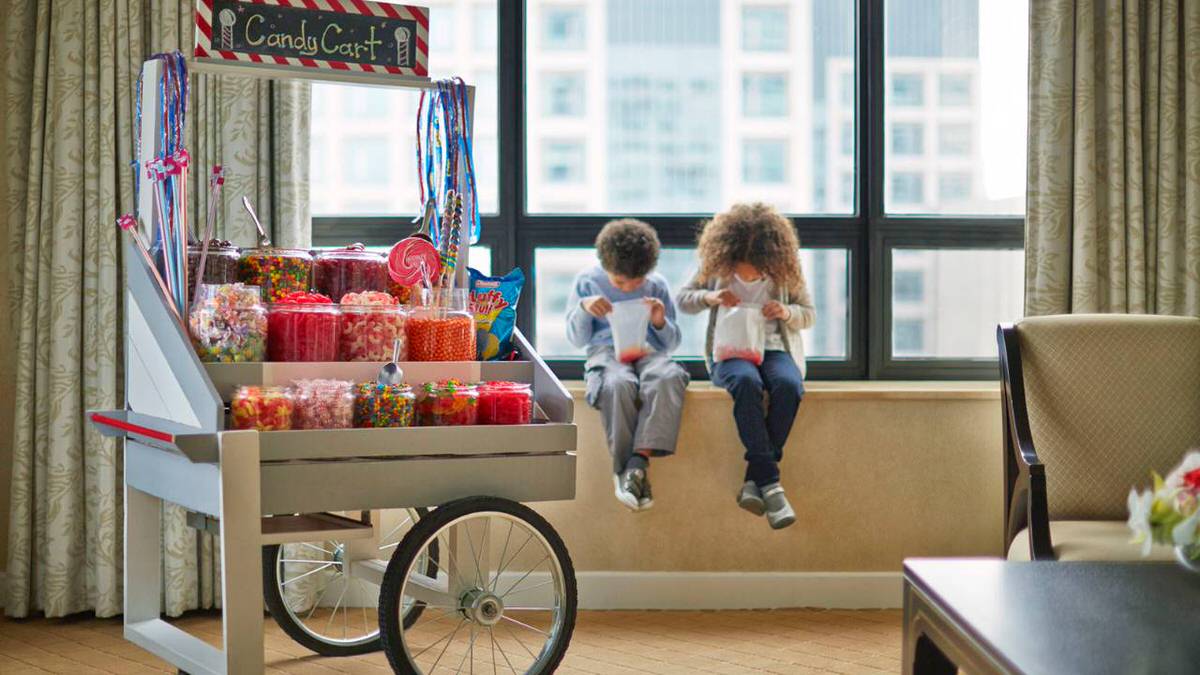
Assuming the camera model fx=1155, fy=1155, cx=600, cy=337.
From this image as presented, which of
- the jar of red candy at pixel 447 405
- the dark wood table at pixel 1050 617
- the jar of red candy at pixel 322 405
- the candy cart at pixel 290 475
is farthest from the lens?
the jar of red candy at pixel 447 405

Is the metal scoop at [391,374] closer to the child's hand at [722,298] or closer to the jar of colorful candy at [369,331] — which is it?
the jar of colorful candy at [369,331]

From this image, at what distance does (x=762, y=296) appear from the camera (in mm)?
3670

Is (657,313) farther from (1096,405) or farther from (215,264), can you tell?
(215,264)

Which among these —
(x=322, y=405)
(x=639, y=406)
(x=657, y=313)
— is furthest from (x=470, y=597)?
(x=657, y=313)

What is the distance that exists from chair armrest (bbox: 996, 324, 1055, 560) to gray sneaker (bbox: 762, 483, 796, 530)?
2.24 feet

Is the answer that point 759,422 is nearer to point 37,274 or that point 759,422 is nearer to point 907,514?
point 907,514

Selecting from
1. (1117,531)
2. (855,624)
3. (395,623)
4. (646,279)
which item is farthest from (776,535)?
(395,623)

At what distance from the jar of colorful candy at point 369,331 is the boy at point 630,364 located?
3.65ft

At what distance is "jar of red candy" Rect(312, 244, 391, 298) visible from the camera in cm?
265

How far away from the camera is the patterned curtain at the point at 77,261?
11.3 feet

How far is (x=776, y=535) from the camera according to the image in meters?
3.72

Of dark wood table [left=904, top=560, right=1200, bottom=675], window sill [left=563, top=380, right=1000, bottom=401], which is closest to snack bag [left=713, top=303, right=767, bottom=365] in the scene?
window sill [left=563, top=380, right=1000, bottom=401]

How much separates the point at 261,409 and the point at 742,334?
1.74 m

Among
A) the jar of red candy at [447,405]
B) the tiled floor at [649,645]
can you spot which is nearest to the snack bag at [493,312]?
the jar of red candy at [447,405]
